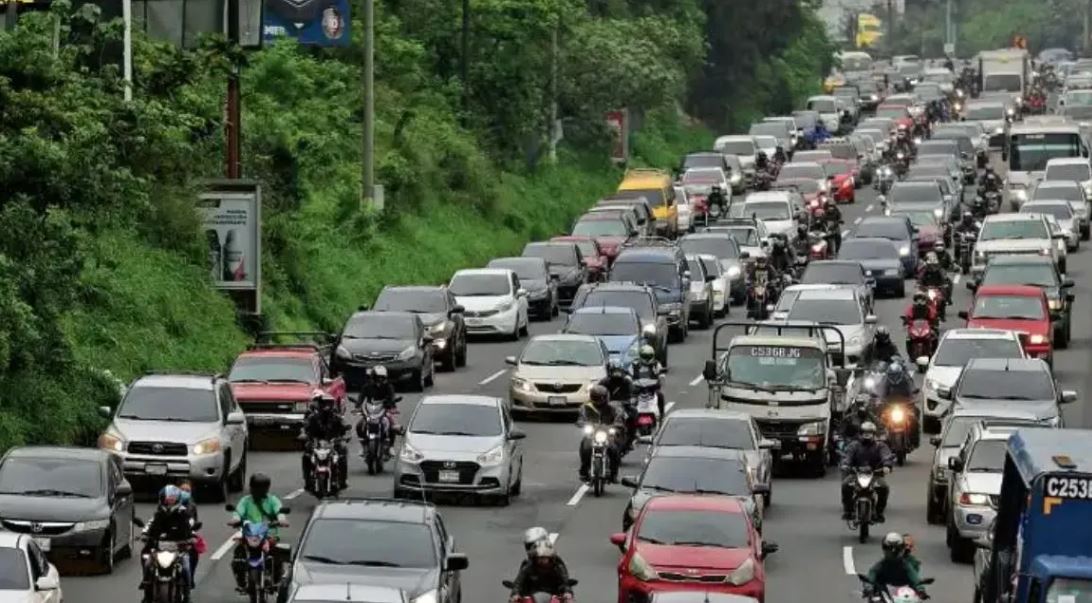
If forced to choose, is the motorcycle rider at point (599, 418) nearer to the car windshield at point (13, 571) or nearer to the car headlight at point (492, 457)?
the car headlight at point (492, 457)

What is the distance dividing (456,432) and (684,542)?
9.64 meters

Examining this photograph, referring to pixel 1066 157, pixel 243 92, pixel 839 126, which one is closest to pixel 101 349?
pixel 243 92

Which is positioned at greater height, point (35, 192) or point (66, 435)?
point (35, 192)

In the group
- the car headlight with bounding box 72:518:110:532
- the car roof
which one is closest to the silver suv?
the car roof

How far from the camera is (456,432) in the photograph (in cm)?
3800

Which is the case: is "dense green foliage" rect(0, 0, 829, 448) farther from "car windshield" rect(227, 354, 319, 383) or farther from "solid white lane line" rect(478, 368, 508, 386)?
"solid white lane line" rect(478, 368, 508, 386)

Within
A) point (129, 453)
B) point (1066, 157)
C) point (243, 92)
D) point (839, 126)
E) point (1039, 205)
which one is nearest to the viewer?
point (129, 453)

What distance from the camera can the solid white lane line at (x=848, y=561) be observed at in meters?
32.9

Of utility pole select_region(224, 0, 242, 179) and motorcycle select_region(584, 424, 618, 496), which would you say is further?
utility pole select_region(224, 0, 242, 179)

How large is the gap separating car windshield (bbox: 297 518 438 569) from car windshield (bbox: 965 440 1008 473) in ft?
28.5

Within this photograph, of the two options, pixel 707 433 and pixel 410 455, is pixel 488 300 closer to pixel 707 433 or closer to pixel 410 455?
pixel 410 455

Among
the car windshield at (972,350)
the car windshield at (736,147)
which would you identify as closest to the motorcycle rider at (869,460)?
the car windshield at (972,350)

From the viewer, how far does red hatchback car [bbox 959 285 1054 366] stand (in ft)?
168

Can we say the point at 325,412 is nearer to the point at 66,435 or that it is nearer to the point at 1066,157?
the point at 66,435
